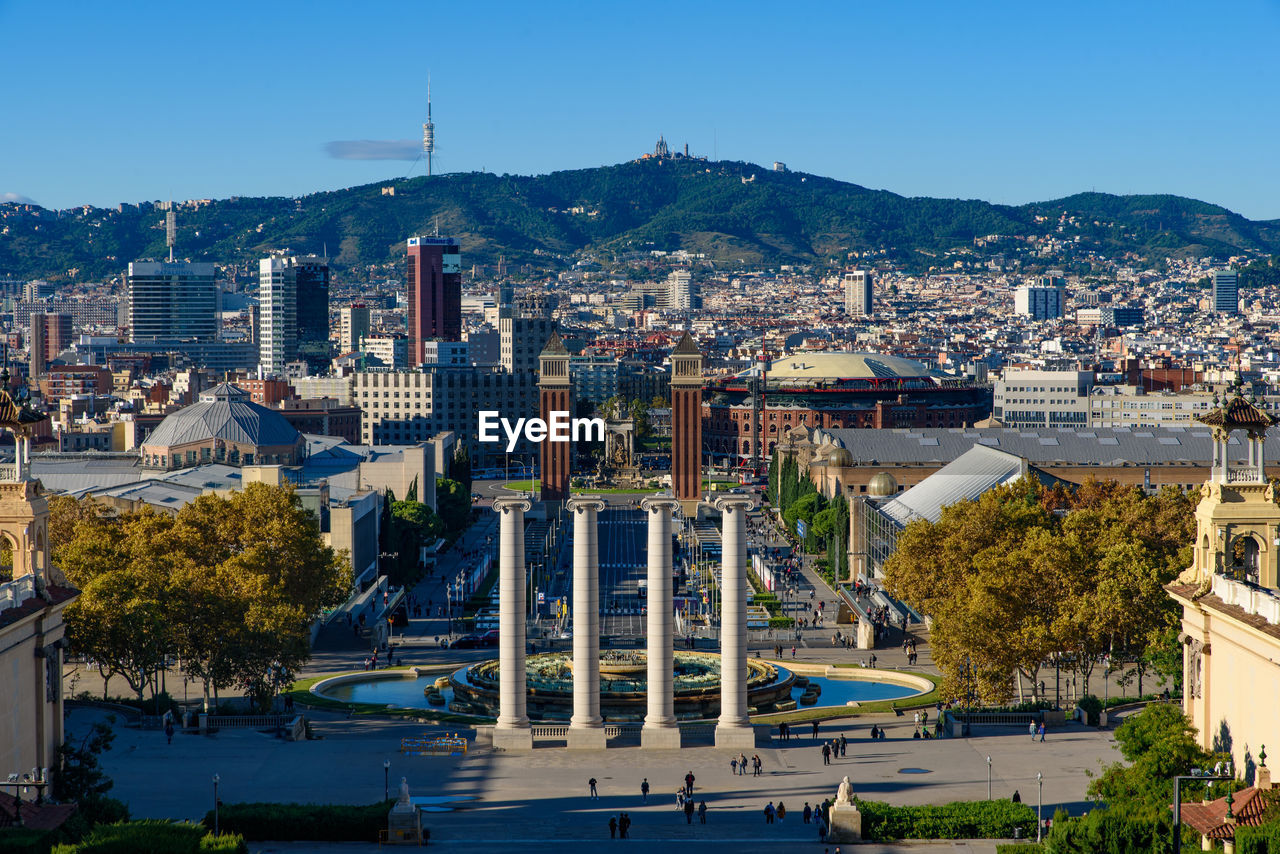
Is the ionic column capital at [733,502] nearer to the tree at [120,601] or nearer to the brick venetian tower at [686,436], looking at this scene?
the tree at [120,601]

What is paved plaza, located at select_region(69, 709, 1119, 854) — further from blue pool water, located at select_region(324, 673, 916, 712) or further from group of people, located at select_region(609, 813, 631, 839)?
blue pool water, located at select_region(324, 673, 916, 712)

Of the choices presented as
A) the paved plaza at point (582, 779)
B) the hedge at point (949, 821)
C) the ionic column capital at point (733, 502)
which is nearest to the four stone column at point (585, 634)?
the paved plaza at point (582, 779)

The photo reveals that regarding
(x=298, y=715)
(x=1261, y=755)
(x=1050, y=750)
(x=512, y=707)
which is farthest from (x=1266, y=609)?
(x=298, y=715)

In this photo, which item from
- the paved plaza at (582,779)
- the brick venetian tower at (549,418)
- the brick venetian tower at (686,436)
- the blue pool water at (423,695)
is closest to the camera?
the paved plaza at (582,779)

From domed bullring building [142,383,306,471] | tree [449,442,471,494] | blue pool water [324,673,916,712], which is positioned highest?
domed bullring building [142,383,306,471]

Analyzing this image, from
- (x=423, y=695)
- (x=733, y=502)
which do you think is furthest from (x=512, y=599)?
(x=423, y=695)

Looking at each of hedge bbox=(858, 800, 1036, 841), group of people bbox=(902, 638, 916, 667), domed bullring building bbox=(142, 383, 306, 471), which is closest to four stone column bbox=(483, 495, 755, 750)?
hedge bbox=(858, 800, 1036, 841)
